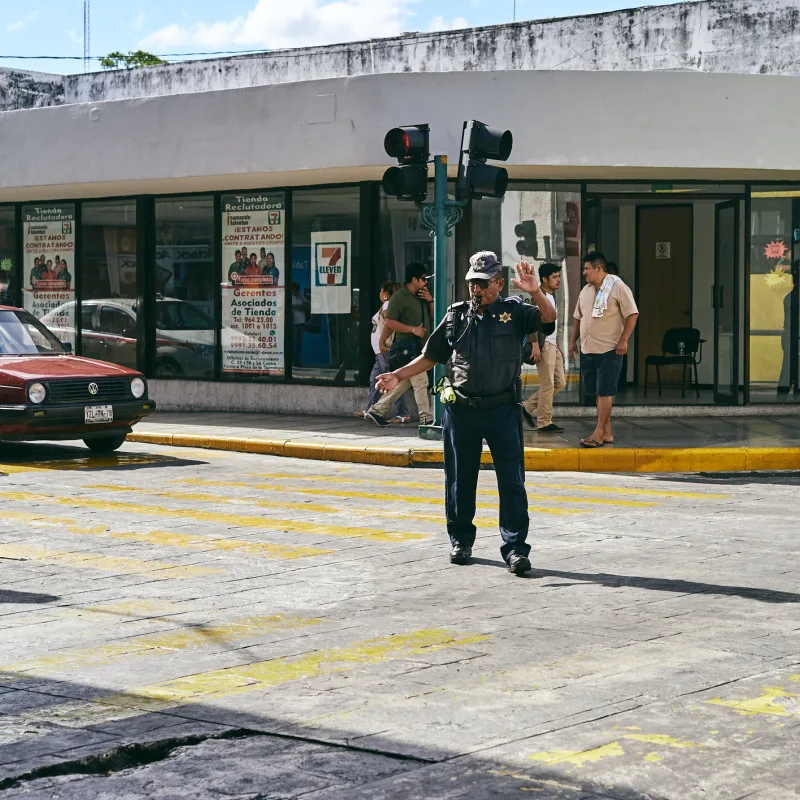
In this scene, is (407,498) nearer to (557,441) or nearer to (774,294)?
(557,441)

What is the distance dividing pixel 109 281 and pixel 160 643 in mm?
14987

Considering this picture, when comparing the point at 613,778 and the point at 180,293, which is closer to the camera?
the point at 613,778

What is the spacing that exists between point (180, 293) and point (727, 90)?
800cm

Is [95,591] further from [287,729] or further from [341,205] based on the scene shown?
[341,205]

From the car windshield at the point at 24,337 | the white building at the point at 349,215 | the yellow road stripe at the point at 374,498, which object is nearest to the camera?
the yellow road stripe at the point at 374,498

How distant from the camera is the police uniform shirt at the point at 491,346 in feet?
26.9

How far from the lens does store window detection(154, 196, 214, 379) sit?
19.6 m

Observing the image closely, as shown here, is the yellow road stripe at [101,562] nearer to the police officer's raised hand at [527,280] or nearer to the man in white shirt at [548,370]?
the police officer's raised hand at [527,280]

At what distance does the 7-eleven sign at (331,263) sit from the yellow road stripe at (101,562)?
9800 millimetres

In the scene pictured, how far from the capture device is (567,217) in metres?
17.6

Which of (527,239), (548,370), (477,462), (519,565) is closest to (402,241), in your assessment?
(527,239)

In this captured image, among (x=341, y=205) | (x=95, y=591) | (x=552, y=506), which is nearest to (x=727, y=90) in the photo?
(x=341, y=205)

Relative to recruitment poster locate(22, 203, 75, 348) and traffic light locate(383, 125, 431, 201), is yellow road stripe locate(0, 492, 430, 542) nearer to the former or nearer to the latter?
traffic light locate(383, 125, 431, 201)

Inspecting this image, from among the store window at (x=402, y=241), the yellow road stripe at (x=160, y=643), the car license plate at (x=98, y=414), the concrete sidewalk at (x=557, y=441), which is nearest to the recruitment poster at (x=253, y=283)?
the concrete sidewalk at (x=557, y=441)
